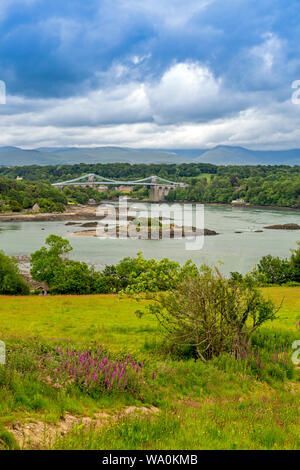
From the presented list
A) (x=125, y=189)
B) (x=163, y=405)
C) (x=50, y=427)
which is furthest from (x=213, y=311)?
(x=125, y=189)

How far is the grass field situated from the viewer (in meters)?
3.69

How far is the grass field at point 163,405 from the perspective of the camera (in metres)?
3.69

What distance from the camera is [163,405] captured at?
203 inches

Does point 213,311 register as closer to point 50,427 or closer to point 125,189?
point 50,427

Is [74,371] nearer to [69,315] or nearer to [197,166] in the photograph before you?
[69,315]

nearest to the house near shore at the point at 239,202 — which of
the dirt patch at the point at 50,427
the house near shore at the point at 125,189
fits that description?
the house near shore at the point at 125,189

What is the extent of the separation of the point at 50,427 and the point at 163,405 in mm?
1669

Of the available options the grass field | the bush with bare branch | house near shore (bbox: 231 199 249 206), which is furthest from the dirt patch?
house near shore (bbox: 231 199 249 206)

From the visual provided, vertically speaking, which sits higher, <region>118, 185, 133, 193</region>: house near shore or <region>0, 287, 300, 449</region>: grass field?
<region>118, 185, 133, 193</region>: house near shore

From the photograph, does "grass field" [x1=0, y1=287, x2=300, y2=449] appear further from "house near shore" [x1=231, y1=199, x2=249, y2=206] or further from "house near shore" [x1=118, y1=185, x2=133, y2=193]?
"house near shore" [x1=118, y1=185, x2=133, y2=193]

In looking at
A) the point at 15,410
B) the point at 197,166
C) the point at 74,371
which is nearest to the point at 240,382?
the point at 74,371

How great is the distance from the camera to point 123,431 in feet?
12.4

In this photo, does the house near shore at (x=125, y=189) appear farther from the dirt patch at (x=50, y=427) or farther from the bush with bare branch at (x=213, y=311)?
the dirt patch at (x=50, y=427)
